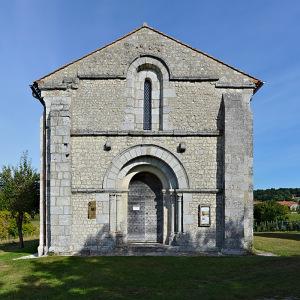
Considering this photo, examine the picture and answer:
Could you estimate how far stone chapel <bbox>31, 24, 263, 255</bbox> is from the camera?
14.4 metres

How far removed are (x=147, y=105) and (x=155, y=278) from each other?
7.28 m

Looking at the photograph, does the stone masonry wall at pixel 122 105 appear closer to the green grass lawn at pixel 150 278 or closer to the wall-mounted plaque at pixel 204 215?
the wall-mounted plaque at pixel 204 215

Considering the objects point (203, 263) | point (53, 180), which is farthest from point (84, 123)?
point (203, 263)

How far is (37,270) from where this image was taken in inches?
436

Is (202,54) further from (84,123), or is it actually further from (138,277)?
(138,277)

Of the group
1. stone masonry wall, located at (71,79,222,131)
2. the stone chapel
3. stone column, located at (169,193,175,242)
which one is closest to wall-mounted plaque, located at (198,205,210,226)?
the stone chapel

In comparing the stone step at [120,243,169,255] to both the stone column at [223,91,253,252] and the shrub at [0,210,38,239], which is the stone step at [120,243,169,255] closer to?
the stone column at [223,91,253,252]

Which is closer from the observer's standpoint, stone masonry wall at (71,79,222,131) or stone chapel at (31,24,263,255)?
stone chapel at (31,24,263,255)

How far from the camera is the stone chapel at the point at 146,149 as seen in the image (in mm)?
14352

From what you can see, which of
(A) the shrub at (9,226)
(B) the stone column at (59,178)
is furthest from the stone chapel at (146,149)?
(A) the shrub at (9,226)

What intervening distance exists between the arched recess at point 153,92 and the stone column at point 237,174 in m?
2.19

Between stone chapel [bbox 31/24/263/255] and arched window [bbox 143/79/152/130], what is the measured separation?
41mm

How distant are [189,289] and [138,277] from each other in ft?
5.73

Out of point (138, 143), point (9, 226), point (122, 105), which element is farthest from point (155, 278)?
point (9, 226)
